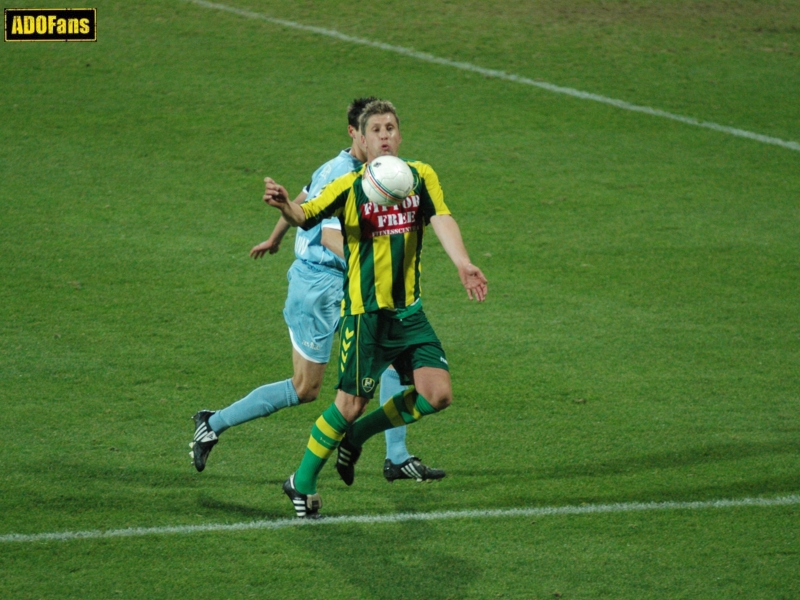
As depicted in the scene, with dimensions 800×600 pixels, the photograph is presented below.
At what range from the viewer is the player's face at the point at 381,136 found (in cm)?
531

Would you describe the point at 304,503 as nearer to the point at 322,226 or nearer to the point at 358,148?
the point at 322,226

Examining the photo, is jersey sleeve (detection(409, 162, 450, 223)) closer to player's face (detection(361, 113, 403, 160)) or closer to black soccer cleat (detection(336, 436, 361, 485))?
player's face (detection(361, 113, 403, 160))

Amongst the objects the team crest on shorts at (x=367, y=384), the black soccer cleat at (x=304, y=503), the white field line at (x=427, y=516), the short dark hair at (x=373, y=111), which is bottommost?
the white field line at (x=427, y=516)

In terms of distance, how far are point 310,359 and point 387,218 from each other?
101 cm

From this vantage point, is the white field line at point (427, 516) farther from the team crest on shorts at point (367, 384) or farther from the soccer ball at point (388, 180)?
the soccer ball at point (388, 180)

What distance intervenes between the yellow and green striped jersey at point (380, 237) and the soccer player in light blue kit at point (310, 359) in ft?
1.75

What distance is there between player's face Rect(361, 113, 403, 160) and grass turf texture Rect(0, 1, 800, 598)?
5.49 feet

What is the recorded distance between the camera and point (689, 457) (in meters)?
6.03

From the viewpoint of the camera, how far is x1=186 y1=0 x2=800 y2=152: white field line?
12.1 metres

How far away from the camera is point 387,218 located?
521cm

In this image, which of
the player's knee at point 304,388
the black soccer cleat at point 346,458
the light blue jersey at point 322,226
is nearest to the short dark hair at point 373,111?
the light blue jersey at point 322,226

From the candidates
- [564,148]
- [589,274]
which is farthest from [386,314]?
[564,148]

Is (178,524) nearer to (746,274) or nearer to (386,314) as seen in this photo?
(386,314)

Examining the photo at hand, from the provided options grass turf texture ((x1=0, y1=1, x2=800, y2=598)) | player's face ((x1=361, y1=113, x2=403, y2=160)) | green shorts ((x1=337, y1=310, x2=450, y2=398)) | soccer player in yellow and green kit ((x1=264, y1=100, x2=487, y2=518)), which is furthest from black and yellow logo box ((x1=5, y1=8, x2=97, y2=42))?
green shorts ((x1=337, y1=310, x2=450, y2=398))
